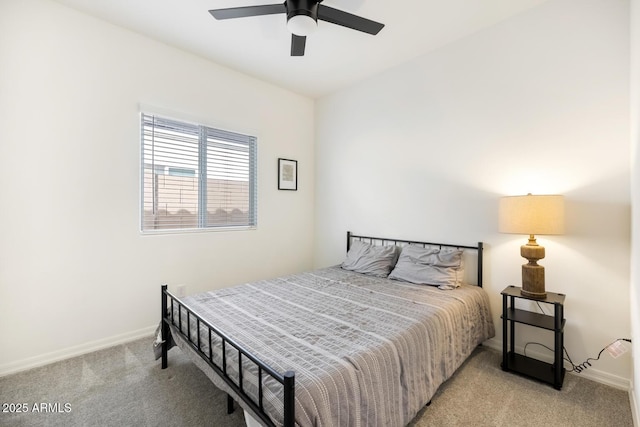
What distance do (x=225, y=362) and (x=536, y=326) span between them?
81.9 inches

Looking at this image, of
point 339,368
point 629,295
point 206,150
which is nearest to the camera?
point 339,368

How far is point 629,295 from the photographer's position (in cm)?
195

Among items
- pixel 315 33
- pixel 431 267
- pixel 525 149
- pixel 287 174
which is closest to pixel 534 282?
pixel 431 267

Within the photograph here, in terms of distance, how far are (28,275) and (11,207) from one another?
53 cm

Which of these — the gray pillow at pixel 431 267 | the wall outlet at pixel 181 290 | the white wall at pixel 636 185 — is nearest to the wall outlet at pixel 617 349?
the white wall at pixel 636 185

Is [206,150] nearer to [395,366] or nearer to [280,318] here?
[280,318]

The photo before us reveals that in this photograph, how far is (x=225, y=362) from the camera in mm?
1477

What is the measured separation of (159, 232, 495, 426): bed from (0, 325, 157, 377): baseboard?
0.77m

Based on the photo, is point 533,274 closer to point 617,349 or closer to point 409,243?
point 617,349

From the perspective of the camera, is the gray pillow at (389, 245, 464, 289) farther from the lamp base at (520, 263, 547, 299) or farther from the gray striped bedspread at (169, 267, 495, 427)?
the lamp base at (520, 263, 547, 299)

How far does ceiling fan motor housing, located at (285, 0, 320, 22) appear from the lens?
182 cm

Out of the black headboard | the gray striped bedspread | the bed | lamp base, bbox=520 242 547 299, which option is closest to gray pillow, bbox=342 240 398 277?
the bed

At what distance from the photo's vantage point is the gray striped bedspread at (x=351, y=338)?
122 centimetres

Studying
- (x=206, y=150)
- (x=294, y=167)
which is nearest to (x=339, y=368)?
(x=206, y=150)
